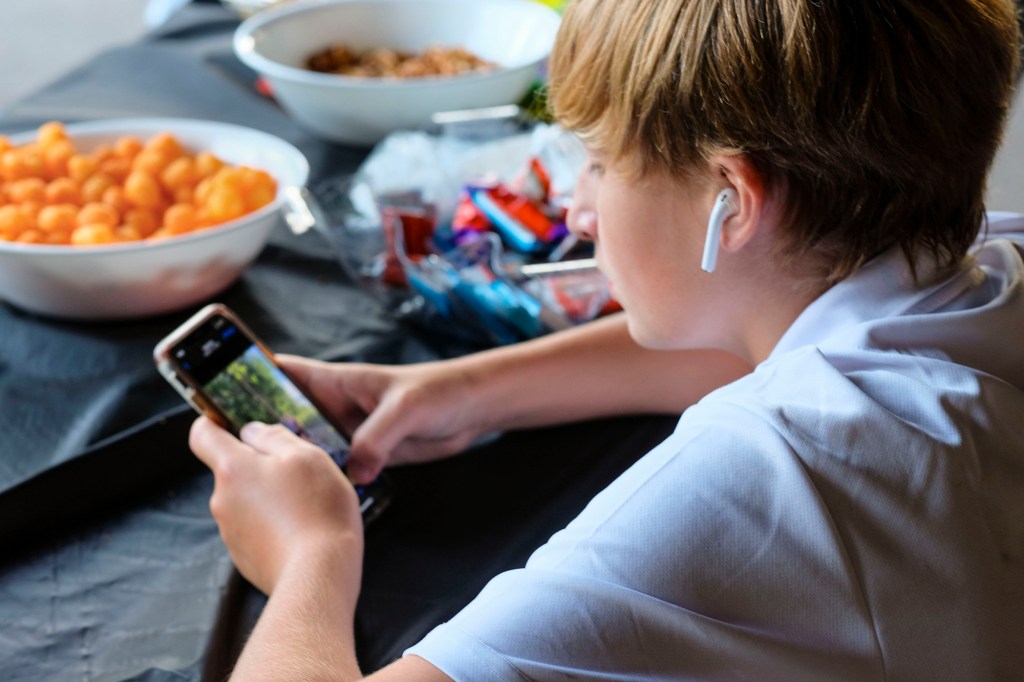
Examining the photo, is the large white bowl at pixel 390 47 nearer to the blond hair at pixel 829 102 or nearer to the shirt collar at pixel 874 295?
the blond hair at pixel 829 102

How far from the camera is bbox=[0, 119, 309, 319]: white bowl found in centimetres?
85

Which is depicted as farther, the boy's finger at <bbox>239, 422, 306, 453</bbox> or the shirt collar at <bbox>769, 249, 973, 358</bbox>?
the boy's finger at <bbox>239, 422, 306, 453</bbox>

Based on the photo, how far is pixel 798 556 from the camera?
1.64ft

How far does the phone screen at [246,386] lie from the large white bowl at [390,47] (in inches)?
19.6

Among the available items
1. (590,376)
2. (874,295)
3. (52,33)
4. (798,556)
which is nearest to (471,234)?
(590,376)

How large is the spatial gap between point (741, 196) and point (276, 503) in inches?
13.8

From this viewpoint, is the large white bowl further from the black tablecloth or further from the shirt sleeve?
the shirt sleeve

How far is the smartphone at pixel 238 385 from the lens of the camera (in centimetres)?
72

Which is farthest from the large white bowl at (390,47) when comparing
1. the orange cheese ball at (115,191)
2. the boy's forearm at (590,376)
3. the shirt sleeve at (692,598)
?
the shirt sleeve at (692,598)

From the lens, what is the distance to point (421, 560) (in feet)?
2.26

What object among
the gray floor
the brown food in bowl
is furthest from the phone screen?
the gray floor

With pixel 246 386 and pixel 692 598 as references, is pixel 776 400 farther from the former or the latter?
pixel 246 386

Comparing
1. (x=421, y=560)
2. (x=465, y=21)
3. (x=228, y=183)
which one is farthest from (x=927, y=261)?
(x=465, y=21)

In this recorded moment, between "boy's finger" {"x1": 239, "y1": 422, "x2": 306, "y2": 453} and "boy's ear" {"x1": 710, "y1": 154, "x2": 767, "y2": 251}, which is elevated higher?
"boy's ear" {"x1": 710, "y1": 154, "x2": 767, "y2": 251}
